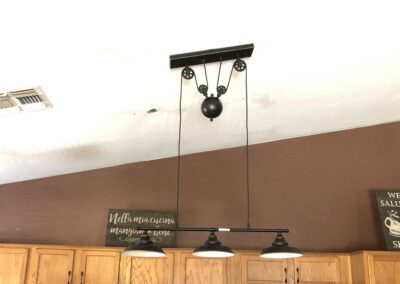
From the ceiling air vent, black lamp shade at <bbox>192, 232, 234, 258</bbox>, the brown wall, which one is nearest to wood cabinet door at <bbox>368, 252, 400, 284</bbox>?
the brown wall

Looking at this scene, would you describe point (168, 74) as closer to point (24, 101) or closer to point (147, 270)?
point (24, 101)

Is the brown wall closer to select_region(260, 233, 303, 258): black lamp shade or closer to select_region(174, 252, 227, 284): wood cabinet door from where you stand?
select_region(174, 252, 227, 284): wood cabinet door

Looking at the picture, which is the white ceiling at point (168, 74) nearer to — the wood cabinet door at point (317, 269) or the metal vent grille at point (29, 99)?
the metal vent grille at point (29, 99)

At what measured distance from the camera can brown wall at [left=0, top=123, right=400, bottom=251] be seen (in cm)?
432

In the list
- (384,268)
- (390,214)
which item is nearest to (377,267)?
(384,268)

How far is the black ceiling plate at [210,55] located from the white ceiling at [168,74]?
0.15 ft

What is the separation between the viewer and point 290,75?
3.33m

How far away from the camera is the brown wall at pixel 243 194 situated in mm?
4320

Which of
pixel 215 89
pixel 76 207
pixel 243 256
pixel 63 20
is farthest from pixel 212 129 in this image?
pixel 63 20

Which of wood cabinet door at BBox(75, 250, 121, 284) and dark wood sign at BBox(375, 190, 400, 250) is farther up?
dark wood sign at BBox(375, 190, 400, 250)

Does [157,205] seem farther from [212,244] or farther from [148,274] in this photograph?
[212,244]

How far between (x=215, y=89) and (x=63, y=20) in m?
1.39

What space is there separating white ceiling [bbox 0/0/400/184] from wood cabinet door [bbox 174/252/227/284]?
3.47 ft

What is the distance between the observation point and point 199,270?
13.1 feet
